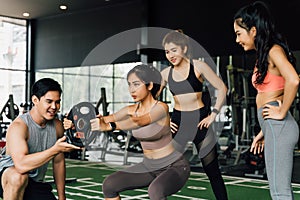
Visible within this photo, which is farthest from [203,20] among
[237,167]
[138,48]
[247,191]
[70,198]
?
[70,198]

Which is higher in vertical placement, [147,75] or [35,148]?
[147,75]

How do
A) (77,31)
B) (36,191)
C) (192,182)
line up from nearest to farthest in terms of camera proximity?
(36,191) < (192,182) < (77,31)

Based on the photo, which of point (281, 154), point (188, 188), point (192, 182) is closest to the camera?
point (281, 154)

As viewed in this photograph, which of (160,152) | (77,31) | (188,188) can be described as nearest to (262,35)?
(160,152)

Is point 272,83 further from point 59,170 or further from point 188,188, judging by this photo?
point 188,188

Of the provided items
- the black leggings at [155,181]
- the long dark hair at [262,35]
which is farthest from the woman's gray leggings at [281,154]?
the black leggings at [155,181]

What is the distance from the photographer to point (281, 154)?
6.46 ft

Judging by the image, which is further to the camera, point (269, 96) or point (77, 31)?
point (77, 31)

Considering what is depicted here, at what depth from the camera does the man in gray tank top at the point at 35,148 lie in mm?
2160

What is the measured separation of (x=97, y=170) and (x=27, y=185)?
362 cm

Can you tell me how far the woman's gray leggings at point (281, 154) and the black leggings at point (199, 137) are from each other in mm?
1004

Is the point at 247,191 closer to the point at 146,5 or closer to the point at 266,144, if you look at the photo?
the point at 266,144

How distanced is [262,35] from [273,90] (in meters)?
0.26

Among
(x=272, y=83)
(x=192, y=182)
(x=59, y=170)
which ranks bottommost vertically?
(x=192, y=182)
